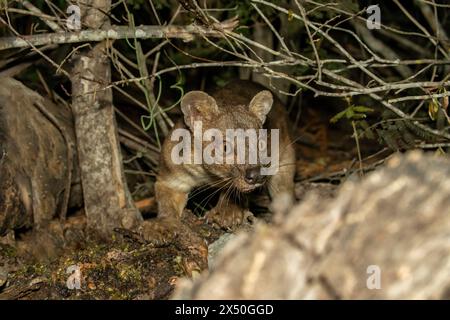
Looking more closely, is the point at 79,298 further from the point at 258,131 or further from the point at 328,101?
the point at 328,101

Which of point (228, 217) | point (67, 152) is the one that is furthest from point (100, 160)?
point (228, 217)

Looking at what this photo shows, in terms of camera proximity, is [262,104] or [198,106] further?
[262,104]

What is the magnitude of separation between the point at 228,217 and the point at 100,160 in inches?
52.5

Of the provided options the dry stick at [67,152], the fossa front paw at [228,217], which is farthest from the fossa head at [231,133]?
the dry stick at [67,152]

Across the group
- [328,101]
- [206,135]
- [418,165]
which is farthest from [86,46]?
[328,101]

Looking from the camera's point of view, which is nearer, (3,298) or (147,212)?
(3,298)

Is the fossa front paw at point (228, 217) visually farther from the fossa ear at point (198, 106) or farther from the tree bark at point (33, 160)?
the tree bark at point (33, 160)

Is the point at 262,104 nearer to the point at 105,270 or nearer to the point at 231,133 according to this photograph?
the point at 231,133

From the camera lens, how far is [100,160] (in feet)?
23.4

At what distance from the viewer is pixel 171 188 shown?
24.6 feet

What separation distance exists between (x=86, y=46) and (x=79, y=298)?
8.30 feet

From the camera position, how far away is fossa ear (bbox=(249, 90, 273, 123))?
717 centimetres

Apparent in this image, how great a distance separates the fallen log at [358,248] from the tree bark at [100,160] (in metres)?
4.35

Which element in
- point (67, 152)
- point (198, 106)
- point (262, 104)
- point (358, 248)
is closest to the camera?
point (358, 248)
